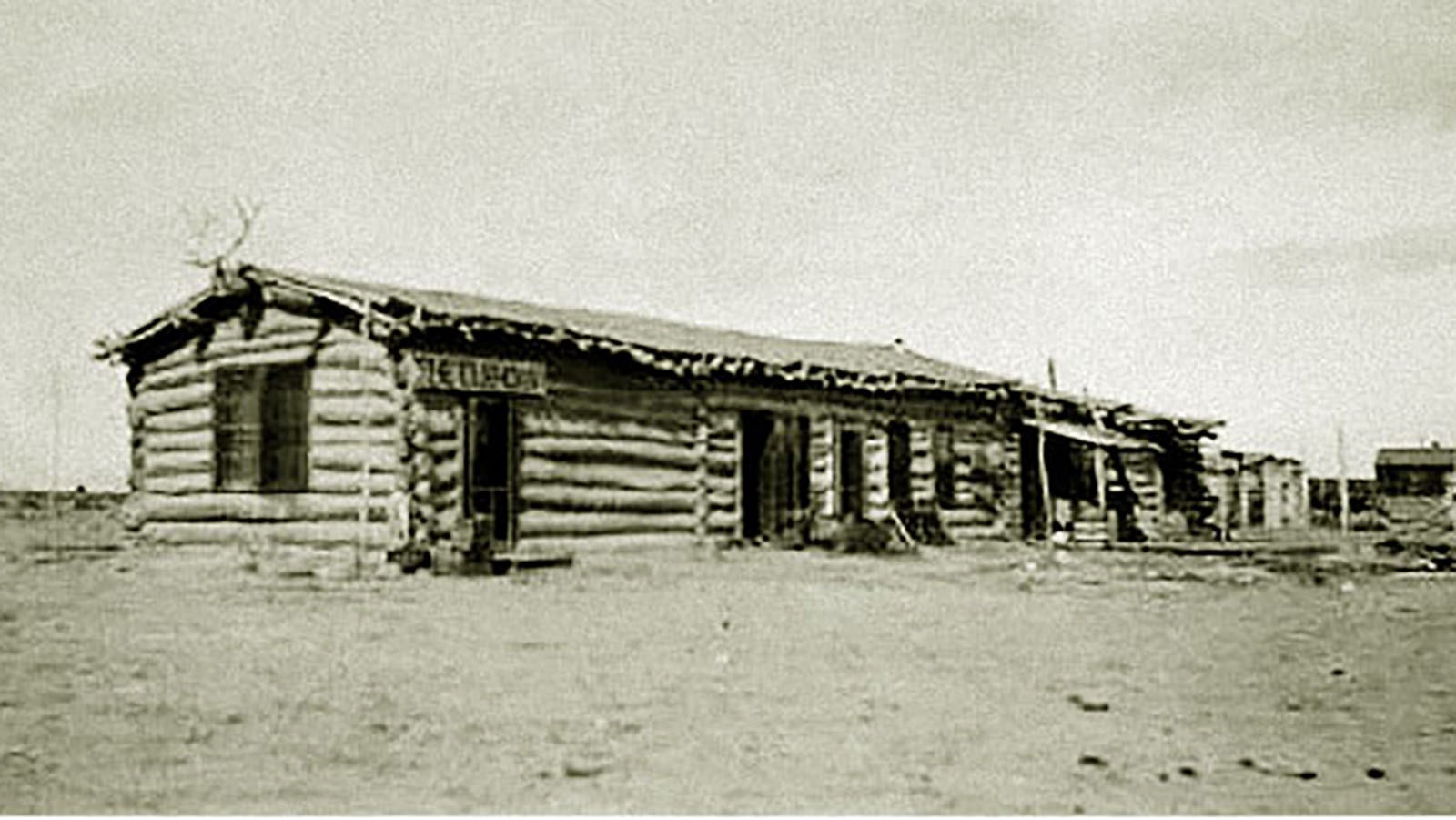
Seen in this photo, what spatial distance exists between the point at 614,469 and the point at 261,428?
426 centimetres

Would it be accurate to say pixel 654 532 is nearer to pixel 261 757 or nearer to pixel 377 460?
pixel 377 460

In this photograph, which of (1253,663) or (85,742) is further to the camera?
(1253,663)

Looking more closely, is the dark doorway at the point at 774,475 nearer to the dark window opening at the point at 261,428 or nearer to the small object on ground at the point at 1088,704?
the dark window opening at the point at 261,428

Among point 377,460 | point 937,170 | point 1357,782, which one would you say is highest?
point 937,170

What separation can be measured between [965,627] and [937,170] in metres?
3.66

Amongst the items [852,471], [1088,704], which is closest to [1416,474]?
[852,471]

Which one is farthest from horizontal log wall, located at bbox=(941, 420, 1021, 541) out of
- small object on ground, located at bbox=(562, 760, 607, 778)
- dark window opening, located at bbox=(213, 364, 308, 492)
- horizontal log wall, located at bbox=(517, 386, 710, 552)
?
small object on ground, located at bbox=(562, 760, 607, 778)

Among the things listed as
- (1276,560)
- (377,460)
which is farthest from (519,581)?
(1276,560)

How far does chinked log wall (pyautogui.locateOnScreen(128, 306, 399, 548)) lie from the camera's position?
15352mm

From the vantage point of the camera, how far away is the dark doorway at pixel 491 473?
16.0 m

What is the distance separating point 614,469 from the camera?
701 inches

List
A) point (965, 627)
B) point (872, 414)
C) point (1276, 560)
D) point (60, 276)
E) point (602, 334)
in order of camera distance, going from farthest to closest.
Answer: point (872, 414) → point (1276, 560) → point (602, 334) → point (965, 627) → point (60, 276)

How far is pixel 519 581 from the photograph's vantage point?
14.0 meters

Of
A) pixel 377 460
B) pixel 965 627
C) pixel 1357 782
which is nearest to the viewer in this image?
pixel 1357 782
